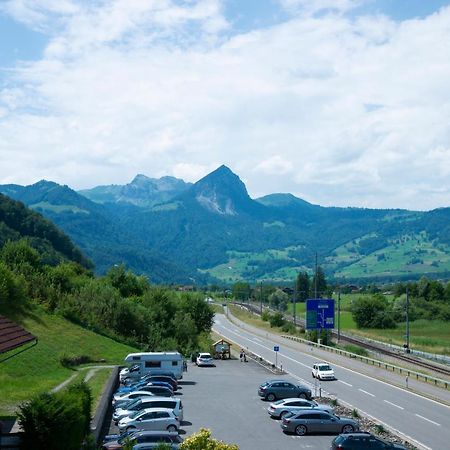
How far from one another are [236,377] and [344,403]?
51.9 ft

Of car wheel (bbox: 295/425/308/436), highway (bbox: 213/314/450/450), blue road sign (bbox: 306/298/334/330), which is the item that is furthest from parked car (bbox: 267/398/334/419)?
blue road sign (bbox: 306/298/334/330)

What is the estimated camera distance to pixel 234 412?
1464 inches

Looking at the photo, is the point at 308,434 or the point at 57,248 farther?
the point at 57,248

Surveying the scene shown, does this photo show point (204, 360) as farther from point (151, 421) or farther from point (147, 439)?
point (147, 439)

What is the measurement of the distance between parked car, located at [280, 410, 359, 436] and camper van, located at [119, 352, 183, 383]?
55.3ft

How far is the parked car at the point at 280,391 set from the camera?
4166 cm

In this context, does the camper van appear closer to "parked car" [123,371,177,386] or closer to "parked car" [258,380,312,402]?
"parked car" [123,371,177,386]

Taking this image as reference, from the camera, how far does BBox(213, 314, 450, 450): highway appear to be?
32500 millimetres

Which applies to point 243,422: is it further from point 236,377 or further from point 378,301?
point 378,301

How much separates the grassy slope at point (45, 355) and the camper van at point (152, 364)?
13.6 ft

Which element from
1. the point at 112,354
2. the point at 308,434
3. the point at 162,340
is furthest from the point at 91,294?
the point at 308,434

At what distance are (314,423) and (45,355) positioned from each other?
23.7m

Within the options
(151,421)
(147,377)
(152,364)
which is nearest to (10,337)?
(151,421)

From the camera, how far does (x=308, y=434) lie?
3186 cm
